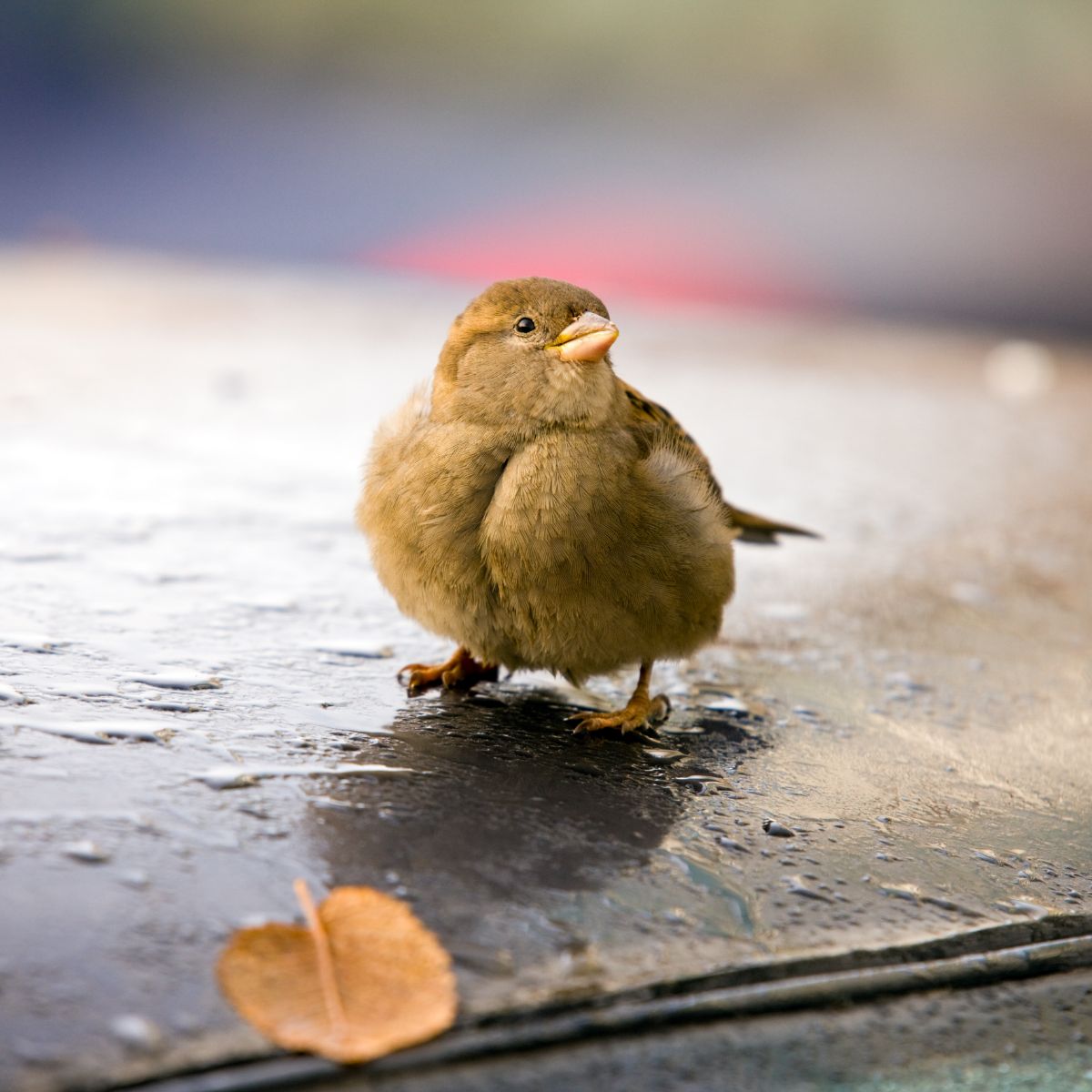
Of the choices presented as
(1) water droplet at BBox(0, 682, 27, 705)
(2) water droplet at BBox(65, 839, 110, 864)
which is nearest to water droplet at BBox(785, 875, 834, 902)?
(2) water droplet at BBox(65, 839, 110, 864)

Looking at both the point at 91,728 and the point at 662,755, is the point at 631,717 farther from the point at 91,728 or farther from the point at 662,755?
the point at 91,728

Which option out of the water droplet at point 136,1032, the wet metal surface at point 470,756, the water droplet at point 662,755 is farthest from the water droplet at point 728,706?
the water droplet at point 136,1032

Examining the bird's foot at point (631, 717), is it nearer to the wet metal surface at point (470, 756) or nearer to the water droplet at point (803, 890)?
the wet metal surface at point (470, 756)

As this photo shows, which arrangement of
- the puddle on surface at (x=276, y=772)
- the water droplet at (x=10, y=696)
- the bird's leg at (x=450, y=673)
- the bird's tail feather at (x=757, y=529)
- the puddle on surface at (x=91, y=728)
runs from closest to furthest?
1. the puddle on surface at (x=276, y=772)
2. the puddle on surface at (x=91, y=728)
3. the water droplet at (x=10, y=696)
4. the bird's leg at (x=450, y=673)
5. the bird's tail feather at (x=757, y=529)

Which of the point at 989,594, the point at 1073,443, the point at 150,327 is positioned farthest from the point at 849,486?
the point at 150,327

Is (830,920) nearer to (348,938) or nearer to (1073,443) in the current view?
(348,938)

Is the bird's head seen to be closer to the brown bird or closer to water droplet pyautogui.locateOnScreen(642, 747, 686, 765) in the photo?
the brown bird
